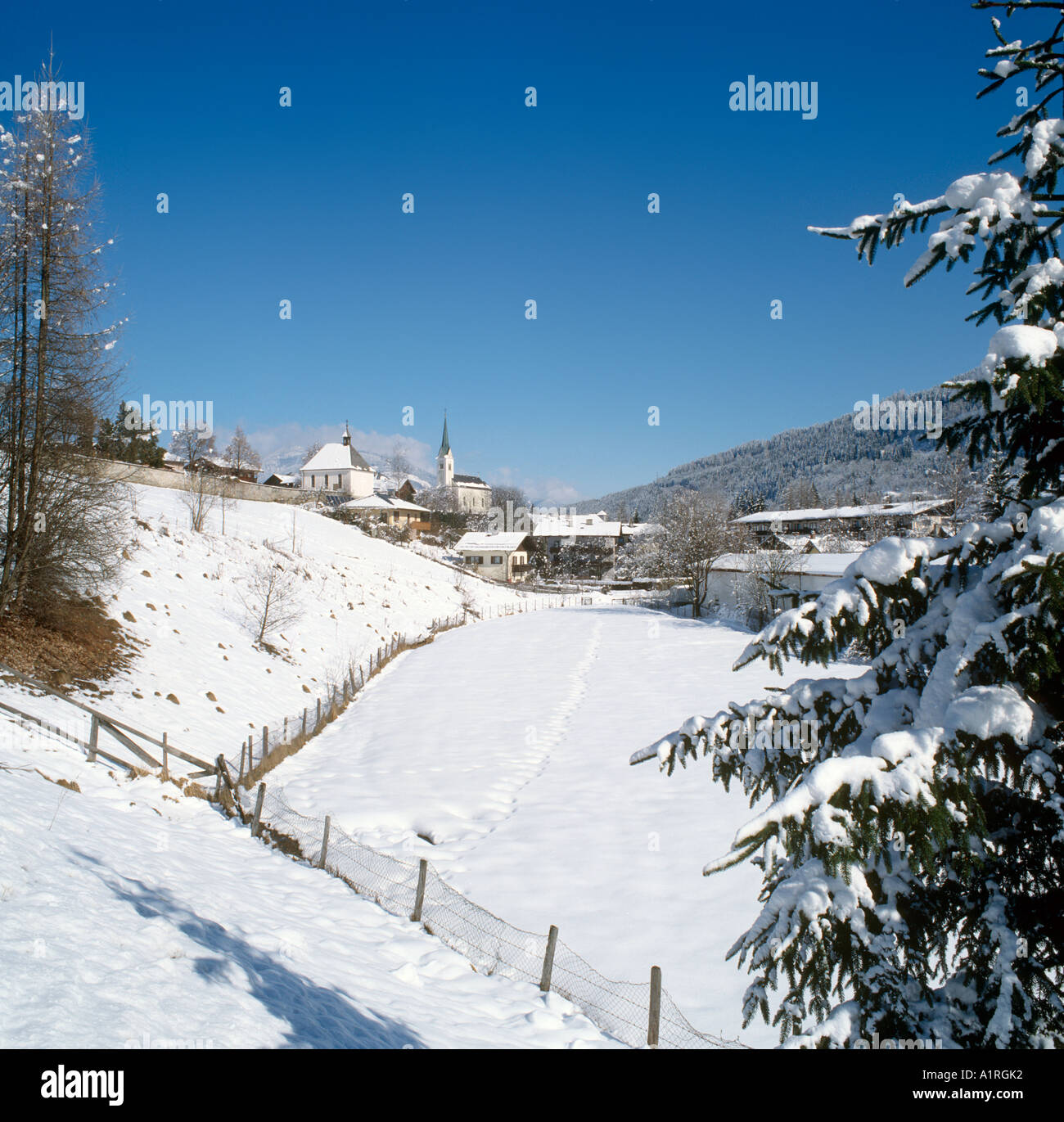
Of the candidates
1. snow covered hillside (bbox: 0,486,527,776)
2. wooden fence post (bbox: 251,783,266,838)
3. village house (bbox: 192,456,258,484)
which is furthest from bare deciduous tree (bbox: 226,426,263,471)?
wooden fence post (bbox: 251,783,266,838)

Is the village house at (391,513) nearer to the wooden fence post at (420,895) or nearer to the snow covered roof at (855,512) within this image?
the snow covered roof at (855,512)

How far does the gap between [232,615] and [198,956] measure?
2399 cm

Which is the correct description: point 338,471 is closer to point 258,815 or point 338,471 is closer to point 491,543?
point 491,543

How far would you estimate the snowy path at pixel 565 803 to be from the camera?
A: 1039 cm

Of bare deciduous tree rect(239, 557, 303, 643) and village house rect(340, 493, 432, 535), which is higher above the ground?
village house rect(340, 493, 432, 535)

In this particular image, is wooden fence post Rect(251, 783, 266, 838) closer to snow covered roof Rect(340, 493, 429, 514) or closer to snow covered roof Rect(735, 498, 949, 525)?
snow covered roof Rect(340, 493, 429, 514)

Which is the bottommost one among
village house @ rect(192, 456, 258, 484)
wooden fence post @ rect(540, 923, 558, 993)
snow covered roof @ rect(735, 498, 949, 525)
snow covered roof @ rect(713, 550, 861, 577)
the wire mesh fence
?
the wire mesh fence

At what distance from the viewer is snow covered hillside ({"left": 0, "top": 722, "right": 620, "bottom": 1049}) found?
16.9 feet

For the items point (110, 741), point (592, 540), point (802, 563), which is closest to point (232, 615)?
point (110, 741)

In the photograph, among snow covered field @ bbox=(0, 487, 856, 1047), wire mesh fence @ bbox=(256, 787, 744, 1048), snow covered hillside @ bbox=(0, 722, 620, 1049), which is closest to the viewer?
snow covered hillside @ bbox=(0, 722, 620, 1049)

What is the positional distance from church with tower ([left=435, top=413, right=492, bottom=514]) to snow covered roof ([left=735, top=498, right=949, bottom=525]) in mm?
57675

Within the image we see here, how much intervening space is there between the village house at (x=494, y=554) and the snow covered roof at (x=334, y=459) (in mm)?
29556

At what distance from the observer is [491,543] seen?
2977 inches

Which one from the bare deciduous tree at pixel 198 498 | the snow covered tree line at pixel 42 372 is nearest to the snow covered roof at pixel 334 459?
the bare deciduous tree at pixel 198 498
